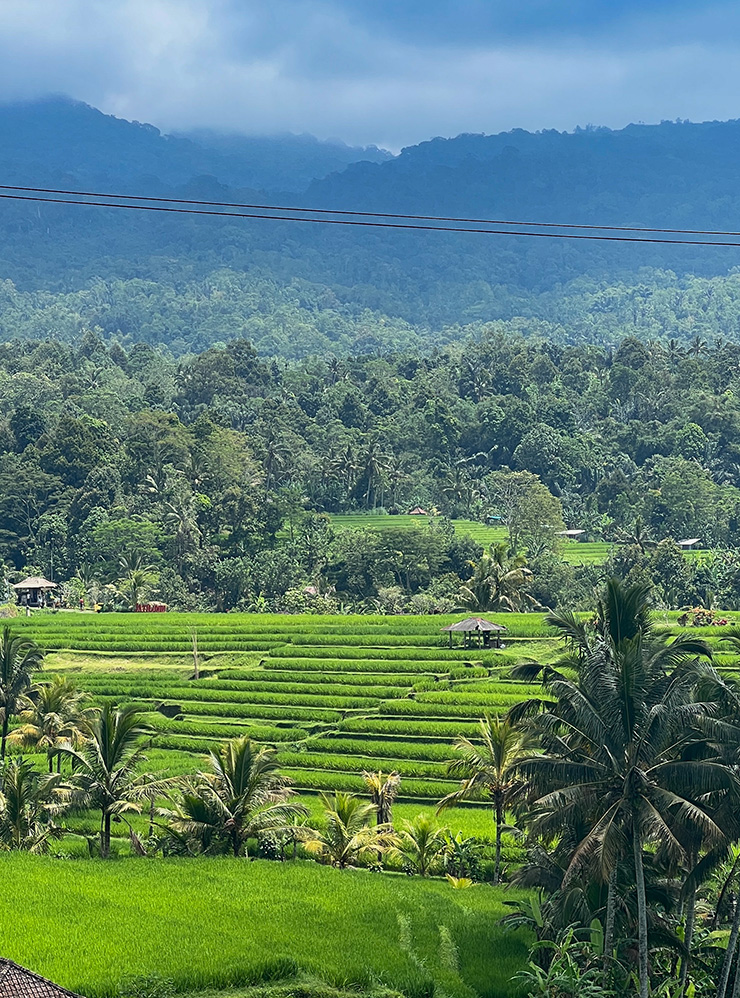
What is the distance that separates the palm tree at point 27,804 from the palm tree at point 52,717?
398 cm

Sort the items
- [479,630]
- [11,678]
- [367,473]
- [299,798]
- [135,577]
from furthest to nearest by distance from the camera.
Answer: [367,473]
[135,577]
[479,630]
[11,678]
[299,798]

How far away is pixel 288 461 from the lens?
307 feet

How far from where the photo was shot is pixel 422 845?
2902cm

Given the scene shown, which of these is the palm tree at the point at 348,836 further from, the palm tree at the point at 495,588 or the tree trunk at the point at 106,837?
the palm tree at the point at 495,588

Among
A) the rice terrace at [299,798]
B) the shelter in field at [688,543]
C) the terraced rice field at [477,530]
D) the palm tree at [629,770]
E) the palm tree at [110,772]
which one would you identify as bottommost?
the terraced rice field at [477,530]

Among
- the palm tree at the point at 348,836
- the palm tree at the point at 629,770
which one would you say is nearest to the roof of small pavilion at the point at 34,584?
the palm tree at the point at 348,836

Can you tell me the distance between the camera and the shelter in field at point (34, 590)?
6688 centimetres

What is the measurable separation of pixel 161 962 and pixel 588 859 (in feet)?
24.3

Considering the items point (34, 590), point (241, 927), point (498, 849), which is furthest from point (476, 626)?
point (34, 590)

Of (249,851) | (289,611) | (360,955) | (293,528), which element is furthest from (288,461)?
(360,955)

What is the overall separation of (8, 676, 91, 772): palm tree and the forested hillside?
26.0 m

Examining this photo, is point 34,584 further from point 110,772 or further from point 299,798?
point 110,772

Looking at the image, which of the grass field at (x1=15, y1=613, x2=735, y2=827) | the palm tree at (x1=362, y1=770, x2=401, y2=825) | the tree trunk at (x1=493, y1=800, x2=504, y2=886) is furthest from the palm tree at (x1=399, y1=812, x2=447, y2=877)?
the grass field at (x1=15, y1=613, x2=735, y2=827)

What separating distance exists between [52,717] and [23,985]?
773 inches
